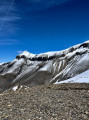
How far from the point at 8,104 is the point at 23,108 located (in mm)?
1613

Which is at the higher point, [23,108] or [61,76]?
[61,76]

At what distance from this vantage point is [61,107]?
1377 centimetres

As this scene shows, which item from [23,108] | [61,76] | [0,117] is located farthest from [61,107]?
[61,76]

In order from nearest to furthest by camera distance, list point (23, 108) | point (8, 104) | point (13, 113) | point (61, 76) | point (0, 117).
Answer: point (0, 117) < point (13, 113) < point (23, 108) < point (8, 104) < point (61, 76)

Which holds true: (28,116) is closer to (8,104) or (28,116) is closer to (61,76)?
(8,104)

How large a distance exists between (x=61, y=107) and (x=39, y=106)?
1666mm

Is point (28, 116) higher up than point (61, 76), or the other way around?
point (61, 76)

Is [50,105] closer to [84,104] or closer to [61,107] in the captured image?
[61,107]

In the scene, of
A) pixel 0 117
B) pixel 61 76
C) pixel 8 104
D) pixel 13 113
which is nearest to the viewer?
pixel 0 117

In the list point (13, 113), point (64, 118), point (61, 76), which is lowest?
point (64, 118)

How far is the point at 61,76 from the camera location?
192 metres

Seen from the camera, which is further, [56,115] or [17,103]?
[17,103]

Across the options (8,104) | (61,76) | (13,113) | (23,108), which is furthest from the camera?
(61,76)

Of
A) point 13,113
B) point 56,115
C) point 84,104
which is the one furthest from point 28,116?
point 84,104
